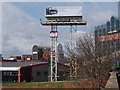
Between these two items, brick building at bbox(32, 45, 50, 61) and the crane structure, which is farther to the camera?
brick building at bbox(32, 45, 50, 61)

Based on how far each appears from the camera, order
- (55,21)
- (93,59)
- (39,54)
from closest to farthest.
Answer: (93,59)
(55,21)
(39,54)

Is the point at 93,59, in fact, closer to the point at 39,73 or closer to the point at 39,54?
the point at 39,73

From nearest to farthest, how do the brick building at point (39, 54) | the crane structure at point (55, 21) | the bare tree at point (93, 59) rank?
the bare tree at point (93, 59), the crane structure at point (55, 21), the brick building at point (39, 54)

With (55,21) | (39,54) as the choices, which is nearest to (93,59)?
(55,21)

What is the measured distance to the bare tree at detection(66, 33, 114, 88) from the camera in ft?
38.1

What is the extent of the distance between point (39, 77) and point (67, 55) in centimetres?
3998

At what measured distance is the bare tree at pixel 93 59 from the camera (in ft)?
38.1

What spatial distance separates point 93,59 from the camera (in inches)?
457

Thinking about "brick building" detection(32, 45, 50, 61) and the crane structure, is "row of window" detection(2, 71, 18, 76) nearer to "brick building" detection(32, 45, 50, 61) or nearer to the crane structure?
the crane structure

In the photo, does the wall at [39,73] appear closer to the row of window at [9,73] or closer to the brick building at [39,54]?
the row of window at [9,73]

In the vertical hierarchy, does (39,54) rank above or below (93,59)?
below

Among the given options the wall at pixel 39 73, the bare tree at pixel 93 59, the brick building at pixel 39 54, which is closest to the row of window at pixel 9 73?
the wall at pixel 39 73

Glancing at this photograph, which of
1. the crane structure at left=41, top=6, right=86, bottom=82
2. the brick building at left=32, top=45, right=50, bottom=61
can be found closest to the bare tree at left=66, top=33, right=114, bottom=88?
the crane structure at left=41, top=6, right=86, bottom=82

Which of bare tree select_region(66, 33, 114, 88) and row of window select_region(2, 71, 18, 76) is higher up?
bare tree select_region(66, 33, 114, 88)
